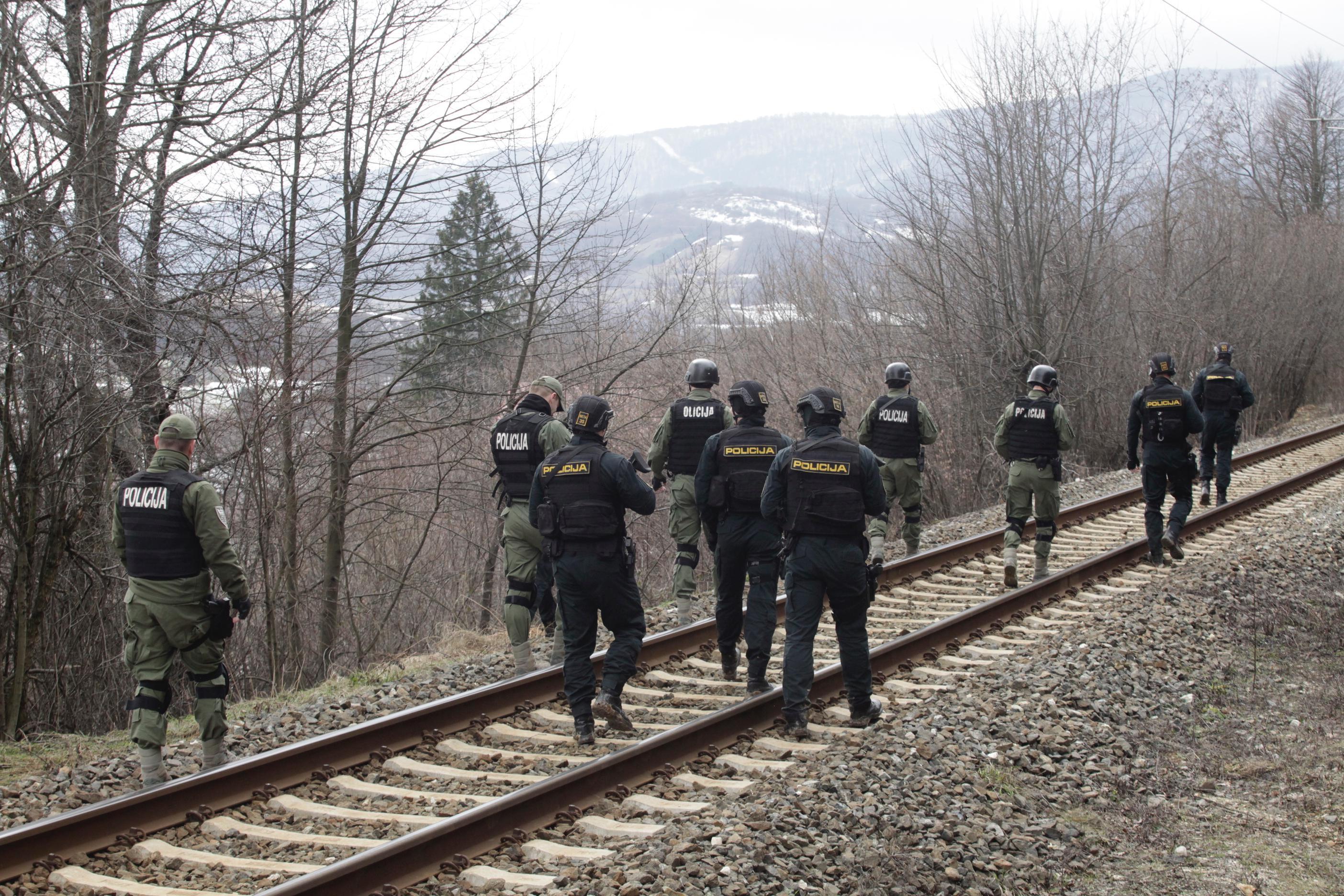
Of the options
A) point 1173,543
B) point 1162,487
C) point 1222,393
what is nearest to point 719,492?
point 1162,487

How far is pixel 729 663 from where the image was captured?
823cm

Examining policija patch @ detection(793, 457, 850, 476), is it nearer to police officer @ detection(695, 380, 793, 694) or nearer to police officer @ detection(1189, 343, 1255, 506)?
police officer @ detection(695, 380, 793, 694)

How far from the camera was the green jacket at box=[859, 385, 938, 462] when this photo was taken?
1137cm

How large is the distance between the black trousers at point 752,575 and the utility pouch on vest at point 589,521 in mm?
1386

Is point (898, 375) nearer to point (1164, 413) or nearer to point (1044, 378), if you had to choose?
point (1044, 378)

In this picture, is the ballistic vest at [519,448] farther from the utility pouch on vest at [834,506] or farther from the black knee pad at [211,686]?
the black knee pad at [211,686]

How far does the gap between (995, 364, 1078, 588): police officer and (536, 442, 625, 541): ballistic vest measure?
522 centimetres

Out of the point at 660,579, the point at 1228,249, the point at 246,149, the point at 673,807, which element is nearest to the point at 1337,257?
the point at 1228,249

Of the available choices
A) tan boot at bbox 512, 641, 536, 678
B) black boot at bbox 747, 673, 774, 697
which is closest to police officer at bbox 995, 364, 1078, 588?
black boot at bbox 747, 673, 774, 697

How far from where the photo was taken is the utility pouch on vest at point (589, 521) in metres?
6.80

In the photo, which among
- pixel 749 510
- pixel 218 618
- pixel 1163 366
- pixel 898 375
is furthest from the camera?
pixel 1163 366

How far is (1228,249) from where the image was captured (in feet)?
99.3

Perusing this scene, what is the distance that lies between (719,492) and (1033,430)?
14.4ft

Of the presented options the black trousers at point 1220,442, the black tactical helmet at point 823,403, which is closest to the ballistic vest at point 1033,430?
the black tactical helmet at point 823,403
